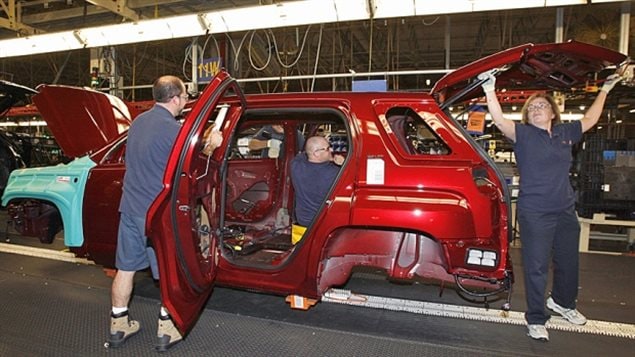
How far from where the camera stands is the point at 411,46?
9.69 metres

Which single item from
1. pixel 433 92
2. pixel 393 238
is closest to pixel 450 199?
pixel 393 238

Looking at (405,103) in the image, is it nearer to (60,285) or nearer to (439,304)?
(439,304)

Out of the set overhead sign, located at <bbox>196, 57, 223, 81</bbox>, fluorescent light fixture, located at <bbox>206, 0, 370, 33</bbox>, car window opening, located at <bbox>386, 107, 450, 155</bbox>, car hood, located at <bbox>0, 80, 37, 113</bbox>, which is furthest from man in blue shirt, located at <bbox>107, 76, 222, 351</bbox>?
overhead sign, located at <bbox>196, 57, 223, 81</bbox>

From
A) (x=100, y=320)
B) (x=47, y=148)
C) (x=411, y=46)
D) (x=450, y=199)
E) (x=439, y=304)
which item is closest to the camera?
(x=450, y=199)

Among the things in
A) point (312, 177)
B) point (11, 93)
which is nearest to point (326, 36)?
point (11, 93)

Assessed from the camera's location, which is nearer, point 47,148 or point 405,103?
point 405,103

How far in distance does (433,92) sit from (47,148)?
8.79 metres

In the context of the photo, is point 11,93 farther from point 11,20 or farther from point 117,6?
point 11,20

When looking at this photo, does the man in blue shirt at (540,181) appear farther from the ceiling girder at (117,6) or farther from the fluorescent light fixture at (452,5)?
the ceiling girder at (117,6)

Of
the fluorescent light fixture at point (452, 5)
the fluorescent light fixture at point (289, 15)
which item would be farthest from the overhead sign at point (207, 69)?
the fluorescent light fixture at point (452, 5)

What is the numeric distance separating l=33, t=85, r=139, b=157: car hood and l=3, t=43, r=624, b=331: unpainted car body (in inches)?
30.9

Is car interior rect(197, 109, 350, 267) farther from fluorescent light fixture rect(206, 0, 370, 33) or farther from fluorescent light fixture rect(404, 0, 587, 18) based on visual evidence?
fluorescent light fixture rect(404, 0, 587, 18)

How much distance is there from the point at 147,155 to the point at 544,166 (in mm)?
2536

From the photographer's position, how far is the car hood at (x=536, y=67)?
7.35 feet
